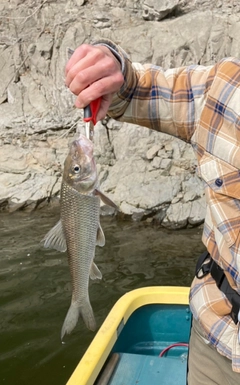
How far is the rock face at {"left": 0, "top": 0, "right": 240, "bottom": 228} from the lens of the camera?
974cm

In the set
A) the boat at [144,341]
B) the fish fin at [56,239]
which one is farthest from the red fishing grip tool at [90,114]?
the boat at [144,341]

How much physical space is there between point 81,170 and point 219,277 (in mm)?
711

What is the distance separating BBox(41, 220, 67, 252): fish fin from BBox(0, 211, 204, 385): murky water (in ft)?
11.1

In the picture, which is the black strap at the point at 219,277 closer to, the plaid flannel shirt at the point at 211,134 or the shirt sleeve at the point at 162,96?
the plaid flannel shirt at the point at 211,134

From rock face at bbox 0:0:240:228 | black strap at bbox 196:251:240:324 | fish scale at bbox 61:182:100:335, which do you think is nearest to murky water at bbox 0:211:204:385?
rock face at bbox 0:0:240:228

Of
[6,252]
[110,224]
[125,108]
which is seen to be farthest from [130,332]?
[110,224]

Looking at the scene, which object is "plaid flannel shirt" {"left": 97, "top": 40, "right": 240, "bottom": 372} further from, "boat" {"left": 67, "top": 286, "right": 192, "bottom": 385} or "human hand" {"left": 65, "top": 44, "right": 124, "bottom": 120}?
"boat" {"left": 67, "top": 286, "right": 192, "bottom": 385}

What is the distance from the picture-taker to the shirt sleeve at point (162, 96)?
70.1 inches

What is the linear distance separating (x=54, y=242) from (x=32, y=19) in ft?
38.6

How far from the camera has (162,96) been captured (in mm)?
1878

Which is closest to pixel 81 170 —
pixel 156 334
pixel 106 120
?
pixel 156 334

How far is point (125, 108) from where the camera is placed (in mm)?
1947

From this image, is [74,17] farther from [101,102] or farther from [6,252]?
[101,102]

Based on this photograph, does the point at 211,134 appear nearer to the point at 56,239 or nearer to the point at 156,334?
the point at 56,239
